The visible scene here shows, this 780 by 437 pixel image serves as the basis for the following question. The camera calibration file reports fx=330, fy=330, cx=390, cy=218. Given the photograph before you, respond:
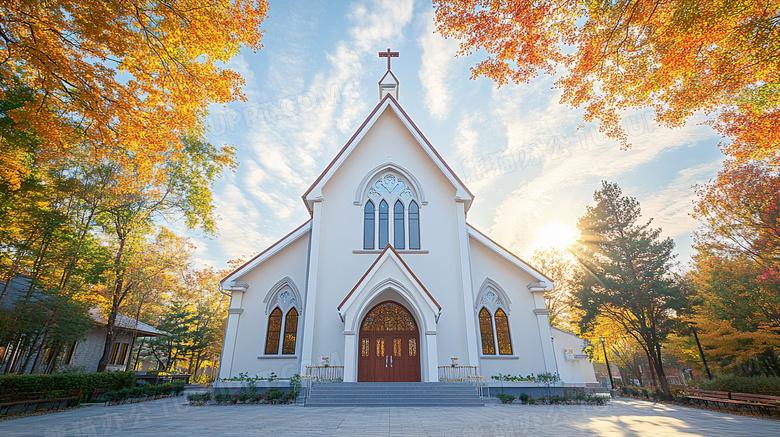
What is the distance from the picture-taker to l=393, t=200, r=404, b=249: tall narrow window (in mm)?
14859

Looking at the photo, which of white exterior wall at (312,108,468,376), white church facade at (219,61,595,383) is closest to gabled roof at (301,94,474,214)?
white church facade at (219,61,595,383)

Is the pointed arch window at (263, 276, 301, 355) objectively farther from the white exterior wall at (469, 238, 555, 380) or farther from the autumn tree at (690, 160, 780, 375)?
the autumn tree at (690, 160, 780, 375)

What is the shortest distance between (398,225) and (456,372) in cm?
648

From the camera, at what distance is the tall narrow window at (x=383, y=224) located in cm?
1484

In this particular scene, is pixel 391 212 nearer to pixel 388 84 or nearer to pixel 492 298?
pixel 492 298

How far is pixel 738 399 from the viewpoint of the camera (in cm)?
1254

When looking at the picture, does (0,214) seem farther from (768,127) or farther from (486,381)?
(768,127)

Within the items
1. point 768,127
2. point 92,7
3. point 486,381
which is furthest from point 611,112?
point 92,7

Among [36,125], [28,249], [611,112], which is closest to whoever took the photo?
[36,125]

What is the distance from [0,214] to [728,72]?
19.6 meters

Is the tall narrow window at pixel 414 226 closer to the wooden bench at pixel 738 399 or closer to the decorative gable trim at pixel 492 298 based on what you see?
the decorative gable trim at pixel 492 298

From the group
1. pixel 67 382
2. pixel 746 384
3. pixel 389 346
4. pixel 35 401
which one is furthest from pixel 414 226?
pixel 746 384

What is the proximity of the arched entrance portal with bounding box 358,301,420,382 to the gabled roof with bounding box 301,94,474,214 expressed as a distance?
18.8 feet

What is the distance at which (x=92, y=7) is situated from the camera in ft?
18.3
